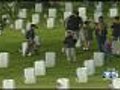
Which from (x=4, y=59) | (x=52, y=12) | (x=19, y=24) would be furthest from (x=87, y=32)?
(x=52, y=12)

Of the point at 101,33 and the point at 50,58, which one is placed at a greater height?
the point at 101,33

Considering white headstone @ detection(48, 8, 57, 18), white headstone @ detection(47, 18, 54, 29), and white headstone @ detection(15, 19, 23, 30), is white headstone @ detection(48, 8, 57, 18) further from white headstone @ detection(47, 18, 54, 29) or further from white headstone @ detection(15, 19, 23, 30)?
white headstone @ detection(15, 19, 23, 30)

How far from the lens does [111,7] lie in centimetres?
3578

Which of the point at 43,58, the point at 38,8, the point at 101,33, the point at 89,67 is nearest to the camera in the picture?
the point at 89,67

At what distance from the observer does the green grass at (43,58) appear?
22.1 meters

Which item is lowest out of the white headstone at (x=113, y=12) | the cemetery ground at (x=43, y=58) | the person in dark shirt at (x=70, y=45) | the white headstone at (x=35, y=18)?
the cemetery ground at (x=43, y=58)

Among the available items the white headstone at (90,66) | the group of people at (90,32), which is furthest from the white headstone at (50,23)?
the white headstone at (90,66)

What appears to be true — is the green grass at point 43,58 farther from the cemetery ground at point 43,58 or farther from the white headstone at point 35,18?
the white headstone at point 35,18

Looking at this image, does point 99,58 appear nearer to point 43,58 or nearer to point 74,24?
point 74,24

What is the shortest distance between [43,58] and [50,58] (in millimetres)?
1507

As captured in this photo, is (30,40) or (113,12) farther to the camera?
(113,12)

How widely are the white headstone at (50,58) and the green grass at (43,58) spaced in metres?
0.20

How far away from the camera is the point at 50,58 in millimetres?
24891

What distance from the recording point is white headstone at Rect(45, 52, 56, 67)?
2486cm
